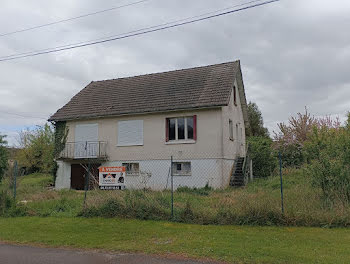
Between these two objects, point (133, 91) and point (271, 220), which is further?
point (133, 91)

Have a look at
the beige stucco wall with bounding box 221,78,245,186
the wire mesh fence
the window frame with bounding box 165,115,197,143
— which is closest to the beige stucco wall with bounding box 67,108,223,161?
the window frame with bounding box 165,115,197,143

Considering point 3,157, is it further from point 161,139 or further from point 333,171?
point 333,171

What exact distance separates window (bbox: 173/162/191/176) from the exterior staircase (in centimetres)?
269

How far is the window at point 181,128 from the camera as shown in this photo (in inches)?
773

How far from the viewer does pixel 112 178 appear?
11.5 metres

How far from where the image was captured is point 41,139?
34.6 meters

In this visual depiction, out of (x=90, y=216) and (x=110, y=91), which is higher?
(x=110, y=91)

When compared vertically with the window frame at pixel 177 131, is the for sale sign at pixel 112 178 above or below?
below

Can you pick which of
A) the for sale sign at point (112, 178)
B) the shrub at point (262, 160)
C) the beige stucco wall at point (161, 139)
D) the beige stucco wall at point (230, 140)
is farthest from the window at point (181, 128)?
the for sale sign at point (112, 178)

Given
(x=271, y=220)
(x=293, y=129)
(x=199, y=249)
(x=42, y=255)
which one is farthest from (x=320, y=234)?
(x=293, y=129)

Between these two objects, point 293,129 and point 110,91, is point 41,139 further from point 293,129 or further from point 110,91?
point 293,129

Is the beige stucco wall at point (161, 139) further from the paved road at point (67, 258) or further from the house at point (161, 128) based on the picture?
the paved road at point (67, 258)

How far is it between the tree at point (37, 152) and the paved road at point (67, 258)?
2699 centimetres

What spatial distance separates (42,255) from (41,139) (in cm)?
2981
